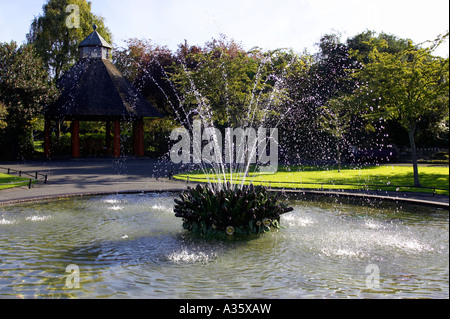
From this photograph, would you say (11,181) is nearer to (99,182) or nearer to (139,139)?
(99,182)

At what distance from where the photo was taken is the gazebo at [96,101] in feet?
119

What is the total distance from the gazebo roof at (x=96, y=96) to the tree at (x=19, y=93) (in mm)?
1538

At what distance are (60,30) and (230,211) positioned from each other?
2072 inches

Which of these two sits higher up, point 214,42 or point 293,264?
point 214,42

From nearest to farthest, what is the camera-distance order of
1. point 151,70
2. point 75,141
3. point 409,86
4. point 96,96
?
point 409,86 → point 75,141 → point 96,96 → point 151,70

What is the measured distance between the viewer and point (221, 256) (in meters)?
8.12

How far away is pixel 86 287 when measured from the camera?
6.34 m

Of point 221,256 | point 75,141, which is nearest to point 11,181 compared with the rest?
point 75,141

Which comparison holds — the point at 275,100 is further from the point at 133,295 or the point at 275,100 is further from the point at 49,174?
the point at 133,295

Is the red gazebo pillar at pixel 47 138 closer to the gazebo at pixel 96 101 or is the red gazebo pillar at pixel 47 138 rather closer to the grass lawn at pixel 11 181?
the gazebo at pixel 96 101

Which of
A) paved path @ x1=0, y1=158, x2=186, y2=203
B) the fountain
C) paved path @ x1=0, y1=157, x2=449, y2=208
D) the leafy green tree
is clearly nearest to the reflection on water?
the fountain

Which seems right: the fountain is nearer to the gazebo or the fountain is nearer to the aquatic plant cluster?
the aquatic plant cluster
